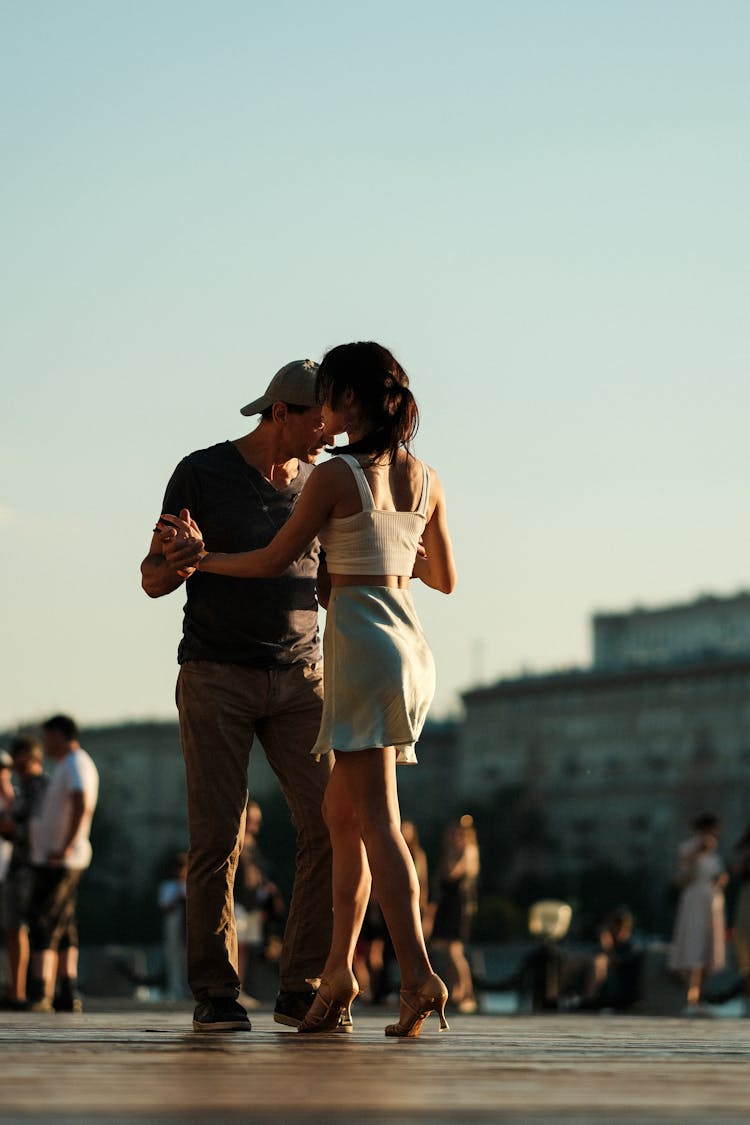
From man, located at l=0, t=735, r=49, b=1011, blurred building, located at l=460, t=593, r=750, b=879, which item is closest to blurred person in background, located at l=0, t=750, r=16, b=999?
man, located at l=0, t=735, r=49, b=1011

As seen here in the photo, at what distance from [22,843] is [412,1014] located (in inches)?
311

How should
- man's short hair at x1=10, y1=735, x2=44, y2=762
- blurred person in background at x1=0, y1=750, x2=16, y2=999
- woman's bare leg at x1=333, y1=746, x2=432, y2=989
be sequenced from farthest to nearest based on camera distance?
1. man's short hair at x1=10, y1=735, x2=44, y2=762
2. blurred person in background at x1=0, y1=750, x2=16, y2=999
3. woman's bare leg at x1=333, y1=746, x2=432, y2=989

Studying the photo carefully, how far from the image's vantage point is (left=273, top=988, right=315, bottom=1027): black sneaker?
7391mm

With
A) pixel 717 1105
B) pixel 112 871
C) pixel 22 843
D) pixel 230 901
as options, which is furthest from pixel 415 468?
pixel 112 871

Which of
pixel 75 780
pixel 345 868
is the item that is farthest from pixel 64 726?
pixel 345 868

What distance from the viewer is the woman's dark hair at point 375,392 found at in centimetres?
677

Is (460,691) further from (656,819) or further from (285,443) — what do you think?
(285,443)

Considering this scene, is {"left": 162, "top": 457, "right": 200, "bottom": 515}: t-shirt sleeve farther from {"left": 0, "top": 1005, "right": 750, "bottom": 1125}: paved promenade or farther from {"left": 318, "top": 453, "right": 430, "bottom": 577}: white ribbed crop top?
{"left": 0, "top": 1005, "right": 750, "bottom": 1125}: paved promenade

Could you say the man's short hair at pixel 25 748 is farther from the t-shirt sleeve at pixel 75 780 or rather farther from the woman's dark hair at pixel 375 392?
the woman's dark hair at pixel 375 392

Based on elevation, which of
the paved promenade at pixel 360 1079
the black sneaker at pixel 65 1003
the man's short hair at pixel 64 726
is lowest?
the paved promenade at pixel 360 1079

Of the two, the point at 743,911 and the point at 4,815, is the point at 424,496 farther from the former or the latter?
the point at 743,911

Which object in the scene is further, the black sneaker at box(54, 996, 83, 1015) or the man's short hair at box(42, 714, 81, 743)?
the black sneaker at box(54, 996, 83, 1015)

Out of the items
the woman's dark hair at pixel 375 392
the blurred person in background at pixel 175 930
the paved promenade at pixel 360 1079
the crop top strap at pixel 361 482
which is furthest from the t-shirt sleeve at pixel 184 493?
the blurred person in background at pixel 175 930

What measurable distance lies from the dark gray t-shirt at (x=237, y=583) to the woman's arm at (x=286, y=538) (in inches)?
11.8
